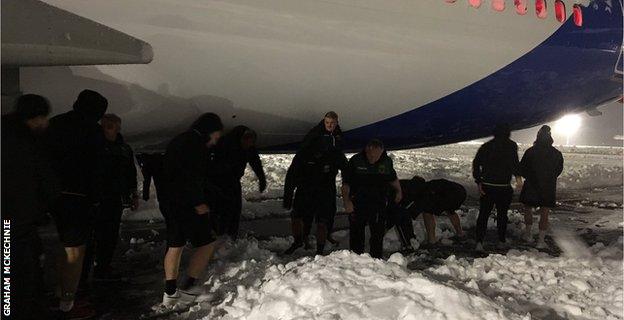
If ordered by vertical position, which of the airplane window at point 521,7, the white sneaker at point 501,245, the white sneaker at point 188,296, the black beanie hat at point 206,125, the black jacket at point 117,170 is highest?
the airplane window at point 521,7

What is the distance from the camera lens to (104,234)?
4.57 meters

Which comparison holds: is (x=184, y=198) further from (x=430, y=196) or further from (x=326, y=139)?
(x=430, y=196)

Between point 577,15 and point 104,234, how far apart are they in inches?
278

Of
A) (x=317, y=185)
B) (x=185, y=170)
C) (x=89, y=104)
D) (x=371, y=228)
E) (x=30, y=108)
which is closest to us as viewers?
(x=30, y=108)

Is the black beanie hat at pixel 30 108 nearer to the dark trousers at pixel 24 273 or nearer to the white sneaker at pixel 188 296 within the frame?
the dark trousers at pixel 24 273

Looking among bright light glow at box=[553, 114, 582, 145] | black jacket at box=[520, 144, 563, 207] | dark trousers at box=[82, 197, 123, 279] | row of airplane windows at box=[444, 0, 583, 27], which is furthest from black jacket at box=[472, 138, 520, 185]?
bright light glow at box=[553, 114, 582, 145]

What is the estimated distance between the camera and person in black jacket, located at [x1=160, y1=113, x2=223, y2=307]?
3.96 metres

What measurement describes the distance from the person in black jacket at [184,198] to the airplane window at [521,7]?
14.9ft

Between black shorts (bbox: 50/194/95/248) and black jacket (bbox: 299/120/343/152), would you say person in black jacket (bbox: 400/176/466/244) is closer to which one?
black jacket (bbox: 299/120/343/152)

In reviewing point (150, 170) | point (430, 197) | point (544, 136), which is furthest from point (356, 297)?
point (544, 136)

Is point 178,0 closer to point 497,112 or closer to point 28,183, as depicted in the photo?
point 28,183

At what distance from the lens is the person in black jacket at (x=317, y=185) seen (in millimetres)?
5492

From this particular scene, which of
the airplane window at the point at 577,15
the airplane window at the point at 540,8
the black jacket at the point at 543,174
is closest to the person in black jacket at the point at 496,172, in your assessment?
the black jacket at the point at 543,174

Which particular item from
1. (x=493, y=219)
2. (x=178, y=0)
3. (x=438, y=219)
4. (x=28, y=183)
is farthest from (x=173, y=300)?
(x=493, y=219)
